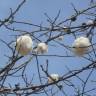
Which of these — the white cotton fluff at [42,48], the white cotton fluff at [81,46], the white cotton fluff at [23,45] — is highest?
the white cotton fluff at [42,48]

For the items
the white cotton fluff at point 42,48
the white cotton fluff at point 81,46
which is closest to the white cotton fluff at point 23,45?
the white cotton fluff at point 42,48

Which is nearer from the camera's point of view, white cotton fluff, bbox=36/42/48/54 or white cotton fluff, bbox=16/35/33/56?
white cotton fluff, bbox=16/35/33/56

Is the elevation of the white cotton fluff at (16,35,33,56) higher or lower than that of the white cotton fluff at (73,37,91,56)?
higher

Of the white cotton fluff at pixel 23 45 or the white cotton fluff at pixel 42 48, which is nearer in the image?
the white cotton fluff at pixel 23 45

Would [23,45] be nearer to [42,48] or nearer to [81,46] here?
[42,48]

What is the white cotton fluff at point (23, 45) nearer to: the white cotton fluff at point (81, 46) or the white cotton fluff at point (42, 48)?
the white cotton fluff at point (42, 48)

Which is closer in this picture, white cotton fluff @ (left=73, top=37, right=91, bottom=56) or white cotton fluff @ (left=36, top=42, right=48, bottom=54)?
white cotton fluff @ (left=73, top=37, right=91, bottom=56)

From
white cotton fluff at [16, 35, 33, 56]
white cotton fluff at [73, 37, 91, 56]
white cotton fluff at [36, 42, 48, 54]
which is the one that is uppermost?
white cotton fluff at [36, 42, 48, 54]

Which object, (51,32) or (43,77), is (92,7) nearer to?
(51,32)

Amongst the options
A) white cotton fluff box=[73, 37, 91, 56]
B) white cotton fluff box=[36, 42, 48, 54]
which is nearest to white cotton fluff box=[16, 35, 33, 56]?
white cotton fluff box=[36, 42, 48, 54]

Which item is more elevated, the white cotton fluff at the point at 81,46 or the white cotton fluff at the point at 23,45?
the white cotton fluff at the point at 23,45

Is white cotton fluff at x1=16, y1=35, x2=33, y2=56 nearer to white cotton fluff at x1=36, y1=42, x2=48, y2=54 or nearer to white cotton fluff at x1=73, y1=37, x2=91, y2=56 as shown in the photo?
white cotton fluff at x1=36, y1=42, x2=48, y2=54

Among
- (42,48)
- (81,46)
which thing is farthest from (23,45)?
(81,46)

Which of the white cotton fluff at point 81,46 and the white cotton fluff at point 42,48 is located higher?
the white cotton fluff at point 42,48
